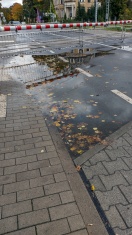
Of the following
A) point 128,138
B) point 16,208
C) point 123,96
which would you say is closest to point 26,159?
point 16,208

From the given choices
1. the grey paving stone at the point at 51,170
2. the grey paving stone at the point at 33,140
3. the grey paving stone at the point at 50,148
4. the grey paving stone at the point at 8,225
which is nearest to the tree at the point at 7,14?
the grey paving stone at the point at 33,140

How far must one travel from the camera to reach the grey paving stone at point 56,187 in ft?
10.1

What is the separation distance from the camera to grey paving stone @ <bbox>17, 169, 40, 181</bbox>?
3344mm

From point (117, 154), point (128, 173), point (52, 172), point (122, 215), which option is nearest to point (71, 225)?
point (122, 215)

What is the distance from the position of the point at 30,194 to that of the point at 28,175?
411 mm

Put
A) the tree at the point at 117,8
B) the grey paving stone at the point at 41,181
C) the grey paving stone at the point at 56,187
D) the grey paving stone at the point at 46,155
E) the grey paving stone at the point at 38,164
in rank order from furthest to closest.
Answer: the tree at the point at 117,8 < the grey paving stone at the point at 46,155 < the grey paving stone at the point at 38,164 < the grey paving stone at the point at 41,181 < the grey paving stone at the point at 56,187

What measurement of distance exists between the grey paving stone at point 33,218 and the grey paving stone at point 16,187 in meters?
0.48

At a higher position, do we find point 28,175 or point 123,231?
point 28,175

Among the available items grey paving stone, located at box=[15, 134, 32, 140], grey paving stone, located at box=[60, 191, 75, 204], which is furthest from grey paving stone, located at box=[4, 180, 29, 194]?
grey paving stone, located at box=[15, 134, 32, 140]

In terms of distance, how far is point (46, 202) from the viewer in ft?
9.53

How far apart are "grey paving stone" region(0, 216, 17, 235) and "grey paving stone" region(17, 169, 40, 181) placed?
0.72 meters

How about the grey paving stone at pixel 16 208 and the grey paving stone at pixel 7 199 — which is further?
the grey paving stone at pixel 7 199

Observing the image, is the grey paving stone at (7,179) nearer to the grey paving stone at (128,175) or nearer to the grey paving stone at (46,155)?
the grey paving stone at (46,155)

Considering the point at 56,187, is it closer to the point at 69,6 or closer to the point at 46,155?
the point at 46,155
